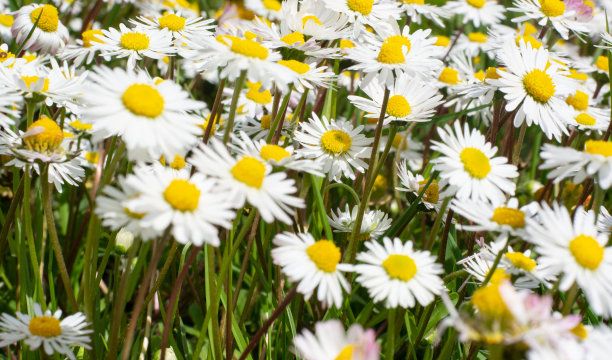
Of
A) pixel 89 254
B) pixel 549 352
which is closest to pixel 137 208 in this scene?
pixel 89 254

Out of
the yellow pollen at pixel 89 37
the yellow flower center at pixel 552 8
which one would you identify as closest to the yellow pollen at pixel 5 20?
the yellow pollen at pixel 89 37

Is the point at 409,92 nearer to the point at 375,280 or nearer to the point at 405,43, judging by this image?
the point at 405,43

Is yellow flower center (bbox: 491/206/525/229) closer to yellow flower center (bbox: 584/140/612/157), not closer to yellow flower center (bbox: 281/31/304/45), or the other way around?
yellow flower center (bbox: 584/140/612/157)

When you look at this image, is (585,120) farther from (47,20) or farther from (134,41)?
(47,20)

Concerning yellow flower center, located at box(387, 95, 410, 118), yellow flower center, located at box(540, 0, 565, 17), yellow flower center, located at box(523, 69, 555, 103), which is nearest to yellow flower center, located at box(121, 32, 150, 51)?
yellow flower center, located at box(387, 95, 410, 118)

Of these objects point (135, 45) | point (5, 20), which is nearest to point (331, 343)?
point (135, 45)

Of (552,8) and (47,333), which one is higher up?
(552,8)
